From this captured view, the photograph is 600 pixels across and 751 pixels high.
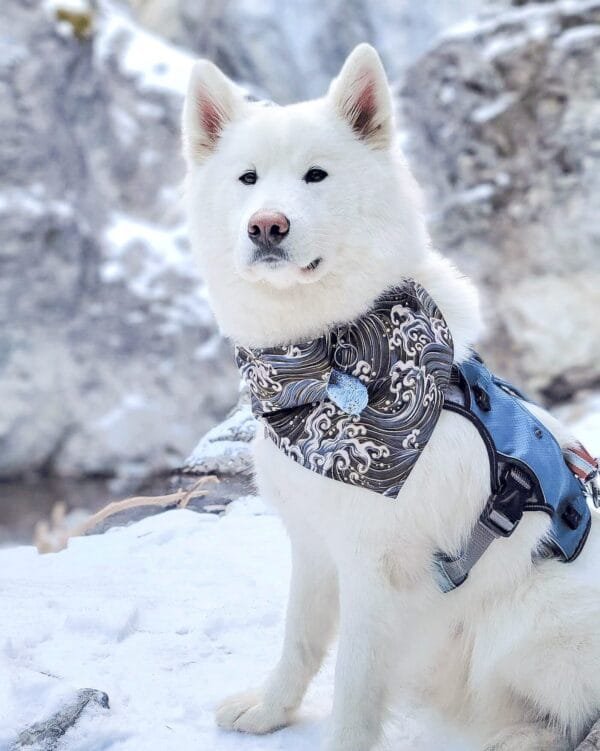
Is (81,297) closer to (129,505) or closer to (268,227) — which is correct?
(129,505)

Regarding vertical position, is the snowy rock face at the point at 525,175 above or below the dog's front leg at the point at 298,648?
below

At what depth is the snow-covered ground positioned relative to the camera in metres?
1.89

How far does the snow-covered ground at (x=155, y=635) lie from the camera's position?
1.89m

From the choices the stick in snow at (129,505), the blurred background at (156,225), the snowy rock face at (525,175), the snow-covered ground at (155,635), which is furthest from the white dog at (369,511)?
the snowy rock face at (525,175)

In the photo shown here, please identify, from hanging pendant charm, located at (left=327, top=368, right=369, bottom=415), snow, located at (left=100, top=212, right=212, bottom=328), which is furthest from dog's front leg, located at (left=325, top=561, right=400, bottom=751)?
snow, located at (left=100, top=212, right=212, bottom=328)

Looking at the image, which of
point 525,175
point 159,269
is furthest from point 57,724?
point 159,269

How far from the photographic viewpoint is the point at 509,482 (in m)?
1.71

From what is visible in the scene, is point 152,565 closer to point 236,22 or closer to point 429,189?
point 429,189

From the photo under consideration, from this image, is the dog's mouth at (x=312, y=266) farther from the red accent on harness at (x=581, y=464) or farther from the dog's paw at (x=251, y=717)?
the dog's paw at (x=251, y=717)

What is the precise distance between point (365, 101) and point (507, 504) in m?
1.07

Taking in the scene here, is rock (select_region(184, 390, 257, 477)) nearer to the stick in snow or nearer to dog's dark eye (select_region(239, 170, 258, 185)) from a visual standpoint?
the stick in snow

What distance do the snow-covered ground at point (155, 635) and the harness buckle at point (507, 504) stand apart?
0.60m

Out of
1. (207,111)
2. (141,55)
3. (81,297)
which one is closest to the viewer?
Result: (207,111)

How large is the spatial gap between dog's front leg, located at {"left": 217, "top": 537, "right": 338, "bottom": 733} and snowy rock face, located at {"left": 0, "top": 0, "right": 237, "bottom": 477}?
13.0 meters
